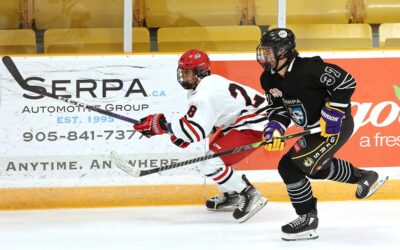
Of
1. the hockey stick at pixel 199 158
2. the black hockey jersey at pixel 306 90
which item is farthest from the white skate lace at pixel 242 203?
the black hockey jersey at pixel 306 90

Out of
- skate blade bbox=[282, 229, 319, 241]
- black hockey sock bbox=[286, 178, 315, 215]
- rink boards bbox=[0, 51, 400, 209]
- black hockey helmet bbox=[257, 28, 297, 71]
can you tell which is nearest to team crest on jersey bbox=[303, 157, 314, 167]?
black hockey sock bbox=[286, 178, 315, 215]

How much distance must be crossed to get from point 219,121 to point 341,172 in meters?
0.73

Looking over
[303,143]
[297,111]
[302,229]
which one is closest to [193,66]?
[297,111]

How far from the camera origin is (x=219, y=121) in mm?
3996

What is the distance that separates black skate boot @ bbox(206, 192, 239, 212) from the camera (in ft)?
14.0

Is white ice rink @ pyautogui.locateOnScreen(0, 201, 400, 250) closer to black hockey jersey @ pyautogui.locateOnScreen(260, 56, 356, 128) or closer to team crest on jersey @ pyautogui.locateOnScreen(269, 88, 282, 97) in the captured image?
black hockey jersey @ pyautogui.locateOnScreen(260, 56, 356, 128)

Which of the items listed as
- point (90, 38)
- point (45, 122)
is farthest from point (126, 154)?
point (90, 38)

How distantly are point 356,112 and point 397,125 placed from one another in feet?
0.85

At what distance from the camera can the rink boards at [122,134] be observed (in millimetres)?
4426

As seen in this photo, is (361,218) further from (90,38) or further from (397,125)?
(90,38)

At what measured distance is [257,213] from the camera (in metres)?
4.22

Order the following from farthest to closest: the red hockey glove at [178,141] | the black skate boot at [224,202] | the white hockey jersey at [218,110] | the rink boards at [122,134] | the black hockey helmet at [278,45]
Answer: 1. the rink boards at [122,134]
2. the black skate boot at [224,202]
3. the red hockey glove at [178,141]
4. the white hockey jersey at [218,110]
5. the black hockey helmet at [278,45]

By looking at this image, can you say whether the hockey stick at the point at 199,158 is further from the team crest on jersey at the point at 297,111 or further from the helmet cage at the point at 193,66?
the helmet cage at the point at 193,66

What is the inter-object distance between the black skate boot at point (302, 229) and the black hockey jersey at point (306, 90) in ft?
1.45
